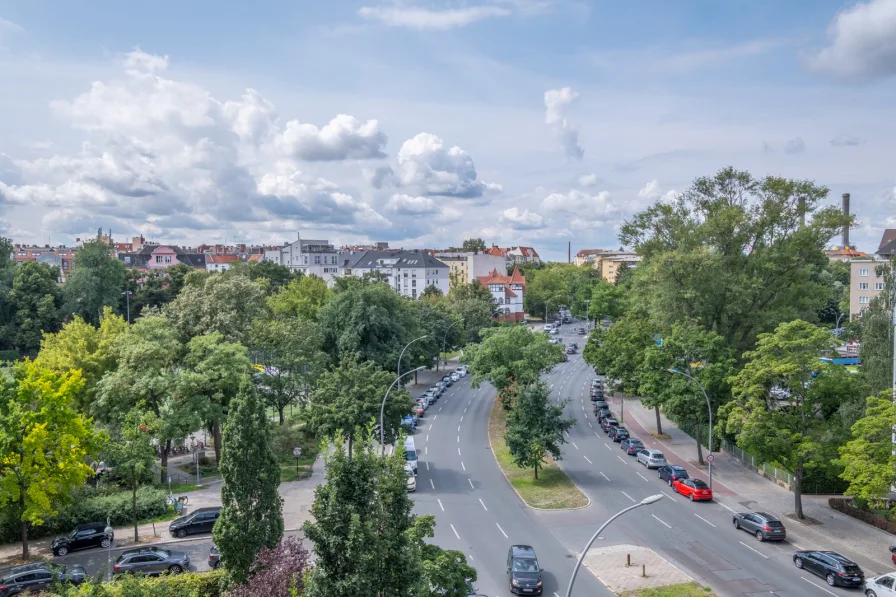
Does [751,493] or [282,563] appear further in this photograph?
[751,493]

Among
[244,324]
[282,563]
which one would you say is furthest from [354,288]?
[282,563]

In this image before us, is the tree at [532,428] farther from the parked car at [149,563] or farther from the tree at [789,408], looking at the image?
the parked car at [149,563]

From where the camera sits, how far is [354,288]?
165 feet

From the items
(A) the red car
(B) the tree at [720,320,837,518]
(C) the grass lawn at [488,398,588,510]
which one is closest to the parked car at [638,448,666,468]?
(A) the red car

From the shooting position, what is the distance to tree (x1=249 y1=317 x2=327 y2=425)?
3953 centimetres

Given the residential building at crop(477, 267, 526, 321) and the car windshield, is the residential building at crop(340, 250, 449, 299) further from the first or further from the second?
the car windshield

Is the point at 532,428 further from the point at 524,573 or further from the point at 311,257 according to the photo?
the point at 311,257

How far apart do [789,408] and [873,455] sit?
5753 millimetres

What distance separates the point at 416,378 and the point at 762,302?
33.9 meters

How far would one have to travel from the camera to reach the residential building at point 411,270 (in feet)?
374

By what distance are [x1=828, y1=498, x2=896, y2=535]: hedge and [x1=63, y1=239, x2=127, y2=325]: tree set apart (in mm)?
74382

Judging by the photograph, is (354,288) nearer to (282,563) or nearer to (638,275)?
(638,275)

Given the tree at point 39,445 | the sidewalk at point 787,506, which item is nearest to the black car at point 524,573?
the sidewalk at point 787,506

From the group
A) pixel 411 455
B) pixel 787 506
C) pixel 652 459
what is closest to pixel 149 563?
pixel 411 455
